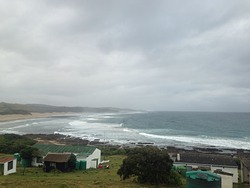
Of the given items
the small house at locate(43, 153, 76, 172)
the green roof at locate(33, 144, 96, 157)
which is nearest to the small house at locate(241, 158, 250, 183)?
the green roof at locate(33, 144, 96, 157)

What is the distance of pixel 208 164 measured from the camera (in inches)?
1032

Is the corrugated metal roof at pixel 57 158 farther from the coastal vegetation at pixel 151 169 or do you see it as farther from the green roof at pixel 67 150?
the coastal vegetation at pixel 151 169

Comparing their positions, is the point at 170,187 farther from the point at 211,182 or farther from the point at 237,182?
the point at 237,182

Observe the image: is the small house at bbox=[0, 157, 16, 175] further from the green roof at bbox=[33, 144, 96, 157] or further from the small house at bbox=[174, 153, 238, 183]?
the small house at bbox=[174, 153, 238, 183]

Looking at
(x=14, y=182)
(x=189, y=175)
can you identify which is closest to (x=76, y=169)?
(x=14, y=182)

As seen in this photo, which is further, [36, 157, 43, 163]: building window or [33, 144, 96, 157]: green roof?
[33, 144, 96, 157]: green roof

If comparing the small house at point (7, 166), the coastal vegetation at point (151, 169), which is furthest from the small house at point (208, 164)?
the small house at point (7, 166)

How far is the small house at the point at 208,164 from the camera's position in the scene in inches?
997

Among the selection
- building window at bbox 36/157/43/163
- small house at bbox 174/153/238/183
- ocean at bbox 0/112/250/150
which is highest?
small house at bbox 174/153/238/183

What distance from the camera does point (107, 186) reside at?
62.8ft

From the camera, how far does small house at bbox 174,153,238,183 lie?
2531 cm

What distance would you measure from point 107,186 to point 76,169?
36.4ft

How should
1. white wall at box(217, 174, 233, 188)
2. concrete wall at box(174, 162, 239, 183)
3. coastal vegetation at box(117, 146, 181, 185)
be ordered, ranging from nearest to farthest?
white wall at box(217, 174, 233, 188) < coastal vegetation at box(117, 146, 181, 185) < concrete wall at box(174, 162, 239, 183)

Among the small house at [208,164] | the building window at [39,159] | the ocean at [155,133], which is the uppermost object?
the small house at [208,164]
